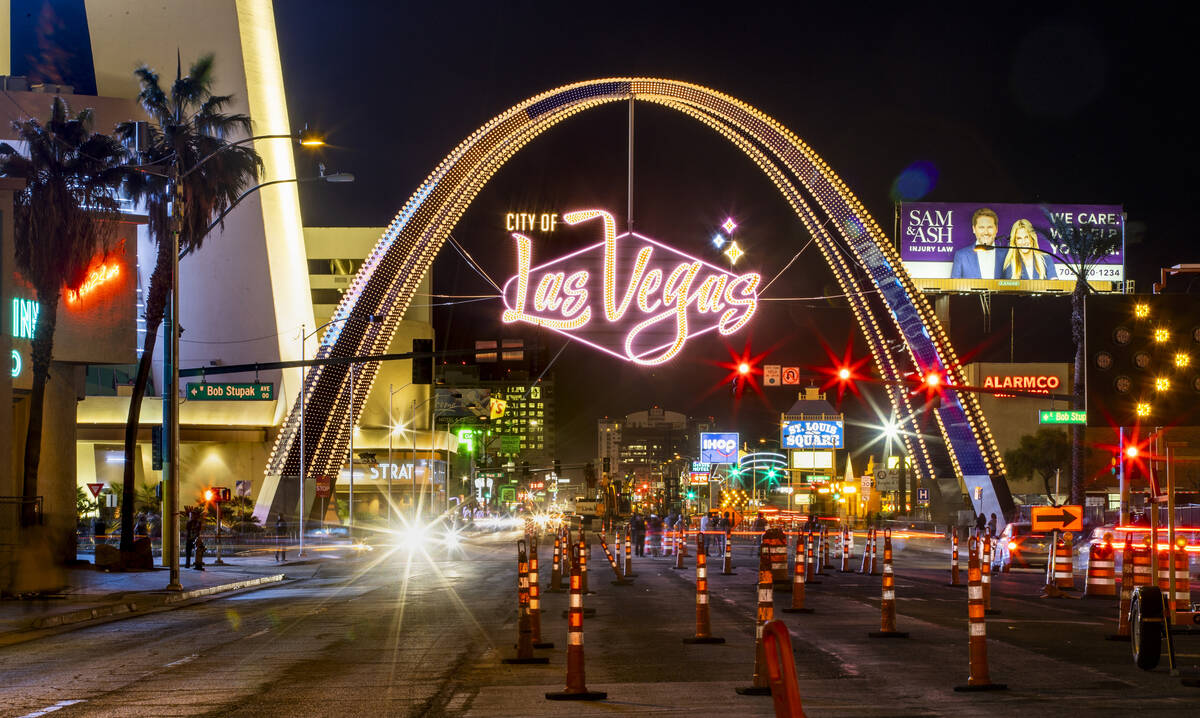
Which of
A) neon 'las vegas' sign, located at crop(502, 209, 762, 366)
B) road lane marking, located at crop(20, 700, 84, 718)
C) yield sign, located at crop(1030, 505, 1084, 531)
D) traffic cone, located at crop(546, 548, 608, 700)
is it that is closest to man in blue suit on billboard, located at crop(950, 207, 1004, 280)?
neon 'las vegas' sign, located at crop(502, 209, 762, 366)

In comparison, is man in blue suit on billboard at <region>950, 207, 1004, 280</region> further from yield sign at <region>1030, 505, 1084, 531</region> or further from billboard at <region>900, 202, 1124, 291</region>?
yield sign at <region>1030, 505, 1084, 531</region>

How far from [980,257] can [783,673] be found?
89.2 m

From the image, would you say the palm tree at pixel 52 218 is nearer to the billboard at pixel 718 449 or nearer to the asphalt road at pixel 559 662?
the asphalt road at pixel 559 662

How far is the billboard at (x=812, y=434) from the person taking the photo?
320 ft

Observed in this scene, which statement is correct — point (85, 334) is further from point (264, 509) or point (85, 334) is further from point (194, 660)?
point (264, 509)

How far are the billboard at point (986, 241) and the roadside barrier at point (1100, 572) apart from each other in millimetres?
66693

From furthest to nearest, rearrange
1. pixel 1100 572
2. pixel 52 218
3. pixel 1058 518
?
pixel 52 218, pixel 1058 518, pixel 1100 572

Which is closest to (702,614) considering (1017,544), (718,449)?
(1017,544)

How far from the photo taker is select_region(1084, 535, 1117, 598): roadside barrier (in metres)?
26.0

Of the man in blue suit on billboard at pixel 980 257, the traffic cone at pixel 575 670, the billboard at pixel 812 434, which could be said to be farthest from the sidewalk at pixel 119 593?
the man in blue suit on billboard at pixel 980 257

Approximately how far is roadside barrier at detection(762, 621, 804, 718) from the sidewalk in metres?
15.8

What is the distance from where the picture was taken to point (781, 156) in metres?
62.7

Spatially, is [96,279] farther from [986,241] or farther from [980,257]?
[980,257]

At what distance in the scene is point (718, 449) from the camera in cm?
9538
